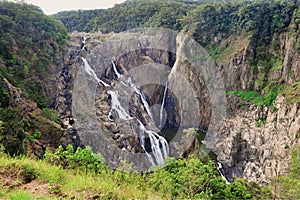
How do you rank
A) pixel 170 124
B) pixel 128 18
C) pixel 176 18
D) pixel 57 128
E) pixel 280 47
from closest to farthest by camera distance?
1. pixel 57 128
2. pixel 280 47
3. pixel 170 124
4. pixel 176 18
5. pixel 128 18

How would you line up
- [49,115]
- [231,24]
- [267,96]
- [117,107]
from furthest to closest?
[231,24]
[117,107]
[267,96]
[49,115]

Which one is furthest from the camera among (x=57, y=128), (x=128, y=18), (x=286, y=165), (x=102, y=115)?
(x=128, y=18)

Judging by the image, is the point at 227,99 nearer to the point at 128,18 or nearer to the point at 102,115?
the point at 102,115

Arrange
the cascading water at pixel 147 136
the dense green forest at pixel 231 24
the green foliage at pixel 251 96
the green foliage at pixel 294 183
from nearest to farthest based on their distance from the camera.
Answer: the green foliage at pixel 294 183 < the cascading water at pixel 147 136 < the green foliage at pixel 251 96 < the dense green forest at pixel 231 24

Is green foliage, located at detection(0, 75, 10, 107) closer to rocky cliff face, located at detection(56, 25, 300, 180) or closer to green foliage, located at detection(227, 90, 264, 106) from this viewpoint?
rocky cliff face, located at detection(56, 25, 300, 180)

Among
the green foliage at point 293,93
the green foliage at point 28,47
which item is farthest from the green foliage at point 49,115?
the green foliage at point 293,93

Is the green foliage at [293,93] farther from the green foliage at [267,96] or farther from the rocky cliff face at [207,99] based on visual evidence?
the green foliage at [267,96]

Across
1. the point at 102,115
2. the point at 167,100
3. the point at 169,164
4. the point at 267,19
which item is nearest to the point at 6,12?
the point at 102,115

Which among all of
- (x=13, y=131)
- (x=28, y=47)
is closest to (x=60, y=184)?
(x=13, y=131)

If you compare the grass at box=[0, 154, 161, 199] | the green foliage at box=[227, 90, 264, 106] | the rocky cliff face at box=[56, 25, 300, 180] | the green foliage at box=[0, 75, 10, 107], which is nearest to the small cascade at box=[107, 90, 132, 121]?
the rocky cliff face at box=[56, 25, 300, 180]

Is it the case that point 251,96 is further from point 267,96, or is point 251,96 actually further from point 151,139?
point 151,139

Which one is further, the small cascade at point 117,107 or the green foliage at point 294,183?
the small cascade at point 117,107
